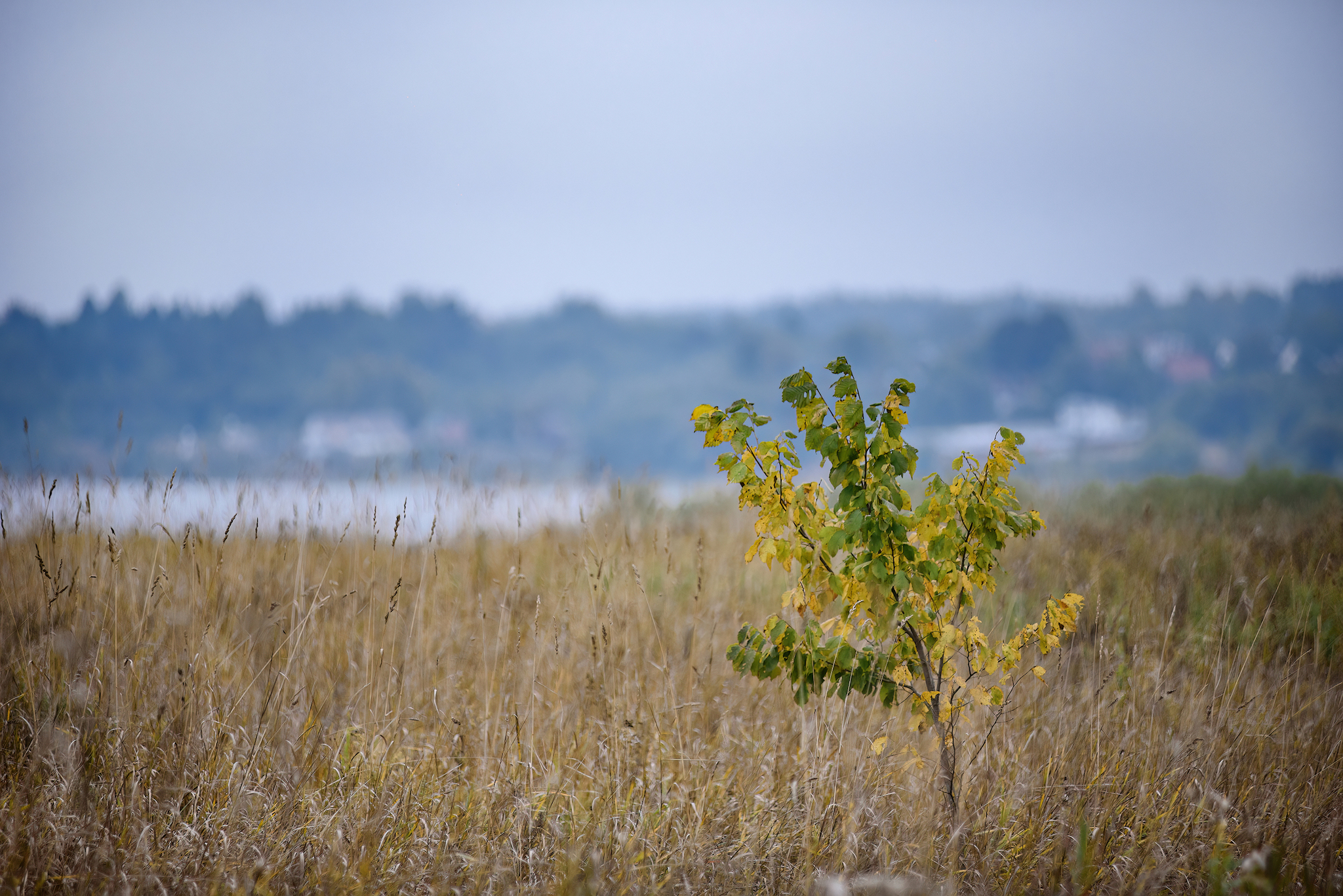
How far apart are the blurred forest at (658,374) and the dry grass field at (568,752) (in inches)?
4066

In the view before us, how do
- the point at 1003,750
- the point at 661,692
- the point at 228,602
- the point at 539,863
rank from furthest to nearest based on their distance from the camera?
the point at 228,602 → the point at 661,692 → the point at 1003,750 → the point at 539,863

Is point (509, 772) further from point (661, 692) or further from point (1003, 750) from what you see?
point (1003, 750)

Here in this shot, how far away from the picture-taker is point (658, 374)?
164500 millimetres

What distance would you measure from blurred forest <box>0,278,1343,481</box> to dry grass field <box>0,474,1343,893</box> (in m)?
103

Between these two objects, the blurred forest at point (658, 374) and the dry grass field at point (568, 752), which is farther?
the blurred forest at point (658, 374)

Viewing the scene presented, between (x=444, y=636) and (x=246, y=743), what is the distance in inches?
47.6

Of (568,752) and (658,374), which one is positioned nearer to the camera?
(568,752)

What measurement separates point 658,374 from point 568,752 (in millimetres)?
162237

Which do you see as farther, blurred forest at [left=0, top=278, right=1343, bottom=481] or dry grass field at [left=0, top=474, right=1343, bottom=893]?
blurred forest at [left=0, top=278, right=1343, bottom=481]

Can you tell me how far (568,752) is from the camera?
10.8ft

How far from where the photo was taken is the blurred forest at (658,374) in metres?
116

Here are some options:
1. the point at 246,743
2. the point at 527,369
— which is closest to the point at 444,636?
the point at 246,743

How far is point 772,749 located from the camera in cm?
342

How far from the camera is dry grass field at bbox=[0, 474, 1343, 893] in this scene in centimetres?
250
